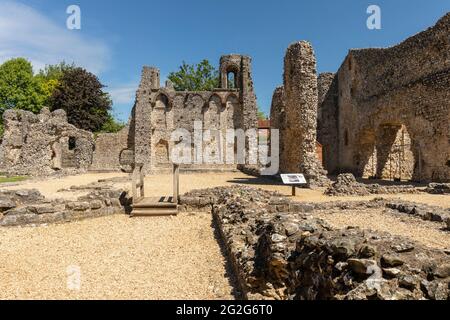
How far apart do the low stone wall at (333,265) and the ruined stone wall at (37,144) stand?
23.3 metres

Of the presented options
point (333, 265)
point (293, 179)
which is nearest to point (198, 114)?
point (293, 179)

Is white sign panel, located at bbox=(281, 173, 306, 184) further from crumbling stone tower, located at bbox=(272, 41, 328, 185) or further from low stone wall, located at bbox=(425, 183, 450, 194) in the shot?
low stone wall, located at bbox=(425, 183, 450, 194)

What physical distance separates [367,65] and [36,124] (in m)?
25.6

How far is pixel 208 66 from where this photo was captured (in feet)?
158

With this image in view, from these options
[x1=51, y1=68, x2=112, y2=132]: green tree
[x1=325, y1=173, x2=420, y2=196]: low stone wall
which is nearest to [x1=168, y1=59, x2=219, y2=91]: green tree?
[x1=51, y1=68, x2=112, y2=132]: green tree

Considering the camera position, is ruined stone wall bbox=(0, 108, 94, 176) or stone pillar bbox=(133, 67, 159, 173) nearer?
ruined stone wall bbox=(0, 108, 94, 176)

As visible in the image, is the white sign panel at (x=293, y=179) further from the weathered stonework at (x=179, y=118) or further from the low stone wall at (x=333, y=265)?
the weathered stonework at (x=179, y=118)

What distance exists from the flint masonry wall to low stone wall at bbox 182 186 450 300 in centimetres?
1512

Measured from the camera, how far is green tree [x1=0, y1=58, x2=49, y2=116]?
38.0m

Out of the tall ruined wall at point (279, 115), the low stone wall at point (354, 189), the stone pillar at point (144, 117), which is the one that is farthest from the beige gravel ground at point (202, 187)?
the stone pillar at point (144, 117)

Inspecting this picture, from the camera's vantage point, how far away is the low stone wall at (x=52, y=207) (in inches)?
324

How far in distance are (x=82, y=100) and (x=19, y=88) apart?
8.86 metres

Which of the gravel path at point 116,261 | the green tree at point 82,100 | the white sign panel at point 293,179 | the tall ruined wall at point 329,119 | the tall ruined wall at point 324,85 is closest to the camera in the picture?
the gravel path at point 116,261
